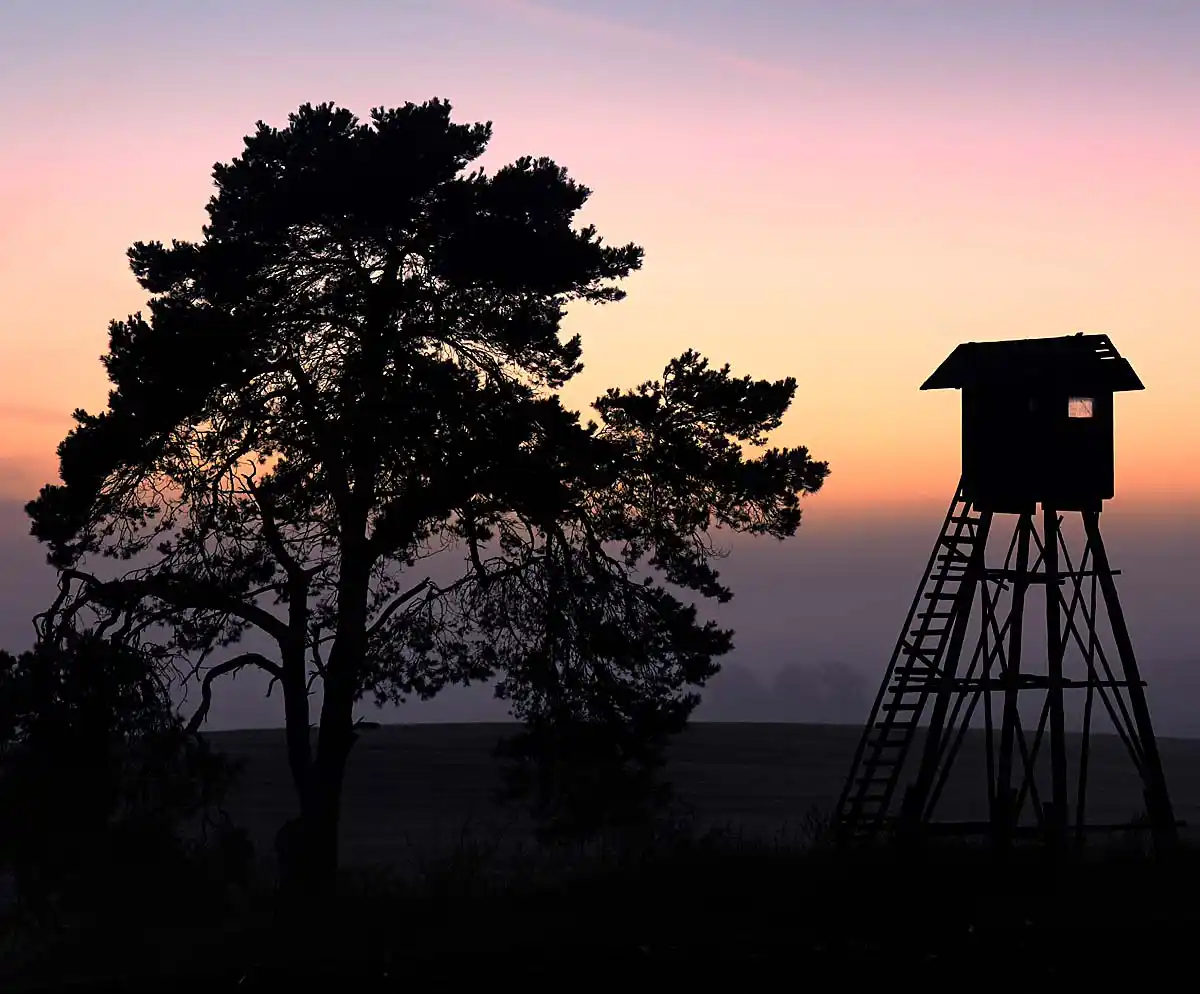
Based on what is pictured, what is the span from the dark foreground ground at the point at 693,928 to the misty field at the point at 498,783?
33.2 ft

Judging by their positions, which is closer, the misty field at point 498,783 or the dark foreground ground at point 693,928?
the dark foreground ground at point 693,928

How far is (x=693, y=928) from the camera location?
56.9 ft

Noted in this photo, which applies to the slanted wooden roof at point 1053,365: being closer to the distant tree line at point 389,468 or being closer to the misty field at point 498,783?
the distant tree line at point 389,468

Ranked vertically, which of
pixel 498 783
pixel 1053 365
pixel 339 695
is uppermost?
pixel 1053 365

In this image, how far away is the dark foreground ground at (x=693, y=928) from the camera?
610 inches

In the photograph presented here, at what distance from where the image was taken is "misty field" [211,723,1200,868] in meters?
39.1

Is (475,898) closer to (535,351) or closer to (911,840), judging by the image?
(911,840)

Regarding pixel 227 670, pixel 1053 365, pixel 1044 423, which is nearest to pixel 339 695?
pixel 227 670

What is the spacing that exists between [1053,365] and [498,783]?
30553 millimetres

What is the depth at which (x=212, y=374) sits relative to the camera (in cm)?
2247

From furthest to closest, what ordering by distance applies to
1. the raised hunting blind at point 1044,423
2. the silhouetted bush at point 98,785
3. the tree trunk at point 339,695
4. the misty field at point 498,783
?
1. the misty field at point 498,783
2. the raised hunting blind at point 1044,423
3. the tree trunk at point 339,695
4. the silhouetted bush at point 98,785

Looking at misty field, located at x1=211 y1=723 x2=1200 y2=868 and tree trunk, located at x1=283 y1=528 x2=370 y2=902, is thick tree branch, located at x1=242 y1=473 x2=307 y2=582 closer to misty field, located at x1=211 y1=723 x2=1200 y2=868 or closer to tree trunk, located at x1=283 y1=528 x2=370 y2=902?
tree trunk, located at x1=283 y1=528 x2=370 y2=902

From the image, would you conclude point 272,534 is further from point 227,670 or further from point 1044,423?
point 1044,423

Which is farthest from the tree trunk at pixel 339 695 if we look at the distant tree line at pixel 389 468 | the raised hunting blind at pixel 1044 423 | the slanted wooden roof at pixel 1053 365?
the slanted wooden roof at pixel 1053 365
